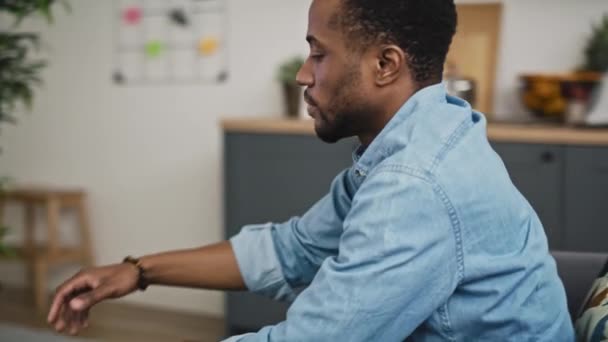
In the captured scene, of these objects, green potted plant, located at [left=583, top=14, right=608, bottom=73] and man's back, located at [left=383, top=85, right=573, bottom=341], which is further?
green potted plant, located at [left=583, top=14, right=608, bottom=73]

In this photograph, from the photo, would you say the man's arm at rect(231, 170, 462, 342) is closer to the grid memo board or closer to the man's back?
the man's back

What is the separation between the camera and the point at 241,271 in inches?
46.3

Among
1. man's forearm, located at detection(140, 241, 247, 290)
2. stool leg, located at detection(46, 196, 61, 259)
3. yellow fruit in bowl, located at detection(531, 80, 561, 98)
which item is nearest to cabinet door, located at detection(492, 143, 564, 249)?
yellow fruit in bowl, located at detection(531, 80, 561, 98)

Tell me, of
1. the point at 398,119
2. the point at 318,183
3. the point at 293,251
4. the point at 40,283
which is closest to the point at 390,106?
the point at 398,119

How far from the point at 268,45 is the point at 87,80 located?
1.04m

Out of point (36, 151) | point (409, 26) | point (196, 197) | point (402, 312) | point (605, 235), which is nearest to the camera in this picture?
point (402, 312)

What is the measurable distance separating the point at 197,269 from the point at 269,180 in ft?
4.83

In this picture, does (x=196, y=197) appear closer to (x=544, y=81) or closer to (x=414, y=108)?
(x=544, y=81)

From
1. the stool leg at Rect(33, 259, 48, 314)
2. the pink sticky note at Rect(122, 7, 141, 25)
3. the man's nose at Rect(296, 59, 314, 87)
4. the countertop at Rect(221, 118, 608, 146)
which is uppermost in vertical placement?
the pink sticky note at Rect(122, 7, 141, 25)

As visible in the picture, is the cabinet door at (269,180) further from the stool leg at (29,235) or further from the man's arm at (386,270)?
the man's arm at (386,270)

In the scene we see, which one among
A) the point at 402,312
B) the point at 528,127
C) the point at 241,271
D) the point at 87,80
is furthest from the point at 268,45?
the point at 402,312

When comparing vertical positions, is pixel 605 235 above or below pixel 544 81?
below

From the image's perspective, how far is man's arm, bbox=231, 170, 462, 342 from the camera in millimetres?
720

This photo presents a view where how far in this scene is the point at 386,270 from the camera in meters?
0.72
